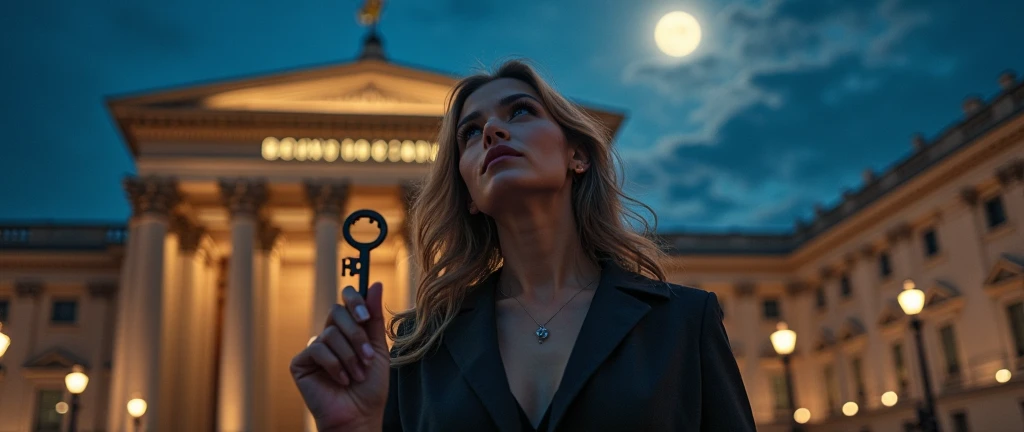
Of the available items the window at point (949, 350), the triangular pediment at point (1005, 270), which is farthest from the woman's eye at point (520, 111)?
the window at point (949, 350)

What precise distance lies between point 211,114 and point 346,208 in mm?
6887

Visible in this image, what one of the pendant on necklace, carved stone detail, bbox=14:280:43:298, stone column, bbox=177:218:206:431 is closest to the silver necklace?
the pendant on necklace

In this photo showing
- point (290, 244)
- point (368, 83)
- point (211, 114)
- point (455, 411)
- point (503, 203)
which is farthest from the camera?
point (290, 244)

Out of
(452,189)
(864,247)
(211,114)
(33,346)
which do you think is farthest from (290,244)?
(452,189)

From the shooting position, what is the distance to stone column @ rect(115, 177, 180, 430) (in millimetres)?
33469

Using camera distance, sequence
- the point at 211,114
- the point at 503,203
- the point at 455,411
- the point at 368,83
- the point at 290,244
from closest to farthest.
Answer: the point at 455,411
the point at 503,203
the point at 211,114
the point at 368,83
the point at 290,244

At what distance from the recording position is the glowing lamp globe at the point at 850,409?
43.4 m

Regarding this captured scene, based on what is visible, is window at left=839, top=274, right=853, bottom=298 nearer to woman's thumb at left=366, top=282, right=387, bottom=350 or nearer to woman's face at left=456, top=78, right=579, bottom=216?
woman's face at left=456, top=78, right=579, bottom=216

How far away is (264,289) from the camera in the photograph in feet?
130

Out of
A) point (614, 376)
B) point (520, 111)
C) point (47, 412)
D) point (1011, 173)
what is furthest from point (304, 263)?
point (614, 376)

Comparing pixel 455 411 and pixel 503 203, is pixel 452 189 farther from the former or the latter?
pixel 455 411

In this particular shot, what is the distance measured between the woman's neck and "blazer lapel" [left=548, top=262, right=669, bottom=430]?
0.16 m

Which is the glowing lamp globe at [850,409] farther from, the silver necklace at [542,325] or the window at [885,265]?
the silver necklace at [542,325]

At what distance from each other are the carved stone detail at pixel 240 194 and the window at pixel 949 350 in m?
29.1
